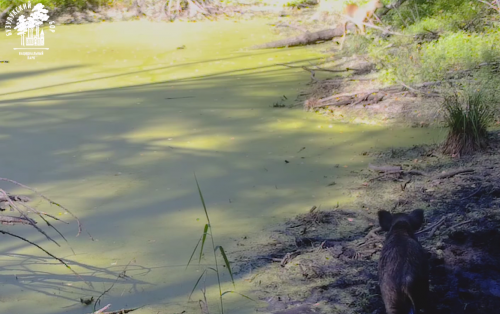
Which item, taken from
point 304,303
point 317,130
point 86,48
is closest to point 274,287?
point 304,303

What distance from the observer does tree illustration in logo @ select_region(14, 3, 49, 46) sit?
10.8 m

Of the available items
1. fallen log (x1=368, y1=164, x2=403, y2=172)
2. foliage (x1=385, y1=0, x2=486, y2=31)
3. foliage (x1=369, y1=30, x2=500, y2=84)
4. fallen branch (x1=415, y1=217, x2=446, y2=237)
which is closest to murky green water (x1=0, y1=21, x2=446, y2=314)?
fallen log (x1=368, y1=164, x2=403, y2=172)

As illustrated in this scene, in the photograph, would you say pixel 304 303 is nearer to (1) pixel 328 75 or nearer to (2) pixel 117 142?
(2) pixel 117 142

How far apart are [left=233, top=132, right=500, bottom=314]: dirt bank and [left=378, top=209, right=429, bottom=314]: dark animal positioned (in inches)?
9.8

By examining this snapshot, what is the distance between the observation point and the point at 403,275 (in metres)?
2.51

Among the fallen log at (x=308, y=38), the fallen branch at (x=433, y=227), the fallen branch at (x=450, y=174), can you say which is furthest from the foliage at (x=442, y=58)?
the fallen branch at (x=433, y=227)

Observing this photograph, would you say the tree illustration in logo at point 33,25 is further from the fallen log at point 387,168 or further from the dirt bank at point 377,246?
the dirt bank at point 377,246

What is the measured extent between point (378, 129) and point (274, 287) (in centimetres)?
307

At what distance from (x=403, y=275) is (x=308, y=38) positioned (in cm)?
815

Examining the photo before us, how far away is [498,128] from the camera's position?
539 centimetres

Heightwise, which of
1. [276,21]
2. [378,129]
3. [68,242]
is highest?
[276,21]

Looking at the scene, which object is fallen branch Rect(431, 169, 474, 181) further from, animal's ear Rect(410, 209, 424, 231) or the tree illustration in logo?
the tree illustration in logo

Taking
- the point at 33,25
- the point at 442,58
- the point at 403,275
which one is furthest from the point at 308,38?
the point at 403,275

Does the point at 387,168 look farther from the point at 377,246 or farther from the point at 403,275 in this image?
the point at 403,275
